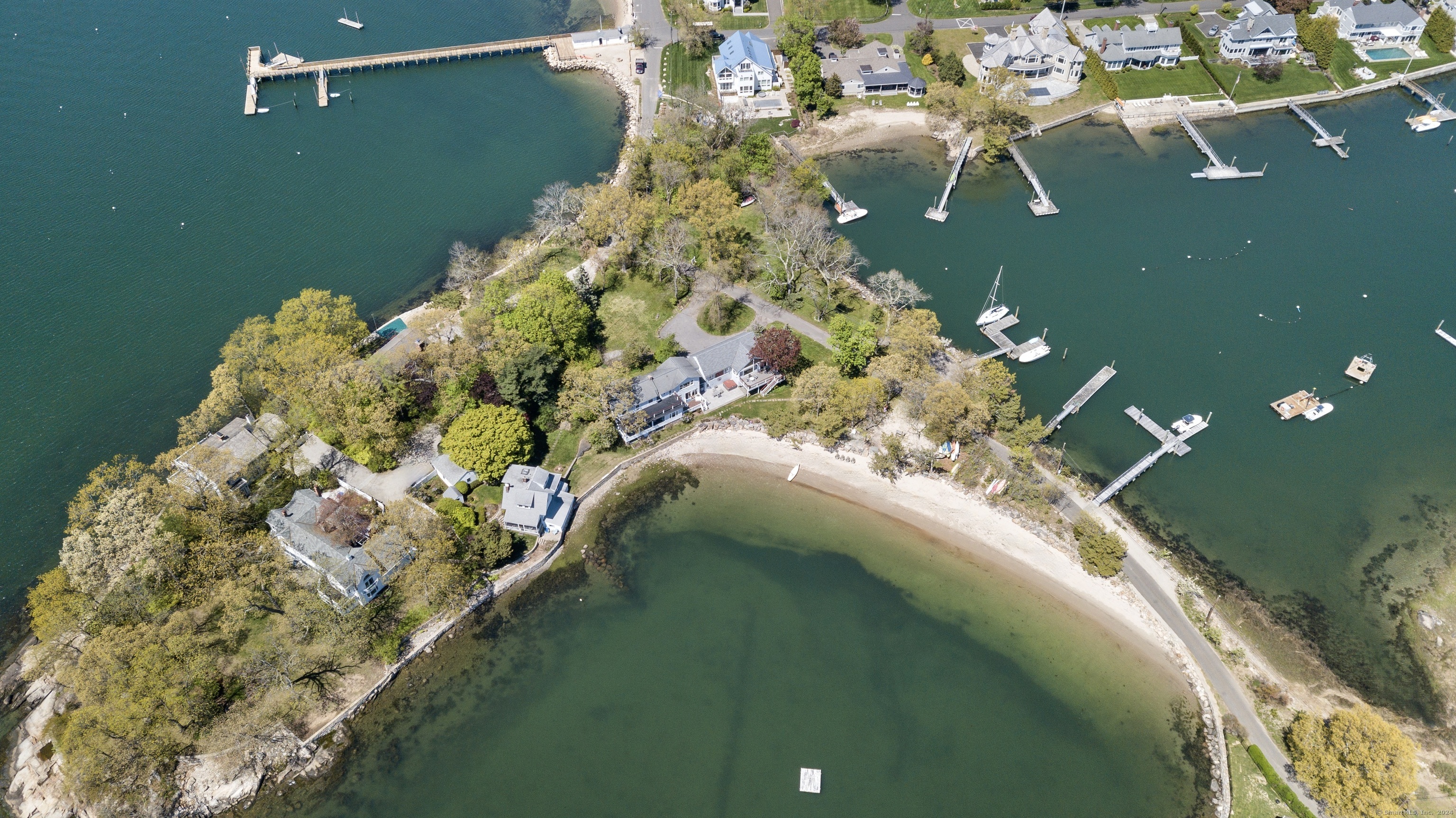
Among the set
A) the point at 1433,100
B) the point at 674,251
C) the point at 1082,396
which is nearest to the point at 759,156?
the point at 674,251

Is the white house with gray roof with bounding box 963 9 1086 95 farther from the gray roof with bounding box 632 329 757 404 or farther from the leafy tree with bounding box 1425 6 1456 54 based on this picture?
the gray roof with bounding box 632 329 757 404

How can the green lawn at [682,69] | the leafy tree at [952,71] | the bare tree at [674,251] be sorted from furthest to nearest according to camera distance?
the green lawn at [682,69], the leafy tree at [952,71], the bare tree at [674,251]

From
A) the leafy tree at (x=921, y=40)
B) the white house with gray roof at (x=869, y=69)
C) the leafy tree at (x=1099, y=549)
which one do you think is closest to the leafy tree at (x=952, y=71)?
the white house with gray roof at (x=869, y=69)

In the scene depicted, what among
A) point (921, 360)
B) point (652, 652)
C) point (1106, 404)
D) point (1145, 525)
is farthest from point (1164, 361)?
point (652, 652)

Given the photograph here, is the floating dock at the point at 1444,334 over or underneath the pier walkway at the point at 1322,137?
underneath

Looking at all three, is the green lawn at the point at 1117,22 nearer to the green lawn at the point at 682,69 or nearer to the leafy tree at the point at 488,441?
the green lawn at the point at 682,69

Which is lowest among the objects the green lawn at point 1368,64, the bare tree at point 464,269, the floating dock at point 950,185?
the bare tree at point 464,269

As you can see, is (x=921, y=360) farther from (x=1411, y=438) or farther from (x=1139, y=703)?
(x=1411, y=438)
